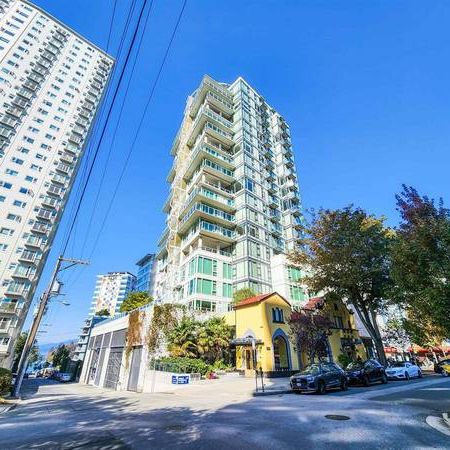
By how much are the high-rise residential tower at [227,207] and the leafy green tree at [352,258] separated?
20.5 ft

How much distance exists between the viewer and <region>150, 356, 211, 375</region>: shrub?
69.1 ft

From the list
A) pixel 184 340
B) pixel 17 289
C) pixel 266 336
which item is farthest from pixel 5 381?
pixel 17 289

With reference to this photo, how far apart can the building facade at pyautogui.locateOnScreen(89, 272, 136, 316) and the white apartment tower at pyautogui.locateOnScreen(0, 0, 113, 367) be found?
98.4 meters

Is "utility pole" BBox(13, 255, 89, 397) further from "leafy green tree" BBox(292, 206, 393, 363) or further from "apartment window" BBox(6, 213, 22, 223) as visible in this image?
Result: "apartment window" BBox(6, 213, 22, 223)

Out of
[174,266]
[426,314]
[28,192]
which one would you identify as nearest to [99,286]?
[28,192]

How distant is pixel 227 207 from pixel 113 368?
27.3m

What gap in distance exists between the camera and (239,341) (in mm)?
23453

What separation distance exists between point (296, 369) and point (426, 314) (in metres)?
18.7

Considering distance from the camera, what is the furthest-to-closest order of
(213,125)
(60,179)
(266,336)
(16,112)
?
1. (60,179)
2. (16,112)
3. (213,125)
4. (266,336)

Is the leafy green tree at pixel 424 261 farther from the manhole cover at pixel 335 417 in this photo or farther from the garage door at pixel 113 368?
the garage door at pixel 113 368

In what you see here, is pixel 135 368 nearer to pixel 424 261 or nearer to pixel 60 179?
pixel 424 261

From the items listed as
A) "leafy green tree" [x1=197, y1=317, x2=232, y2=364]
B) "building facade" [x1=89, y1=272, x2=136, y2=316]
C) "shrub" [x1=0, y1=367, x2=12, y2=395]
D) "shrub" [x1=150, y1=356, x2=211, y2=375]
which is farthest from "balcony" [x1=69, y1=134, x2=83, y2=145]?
"building facade" [x1=89, y1=272, x2=136, y2=316]

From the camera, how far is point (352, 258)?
90.7 ft

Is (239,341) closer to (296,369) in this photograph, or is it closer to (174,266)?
(296,369)
